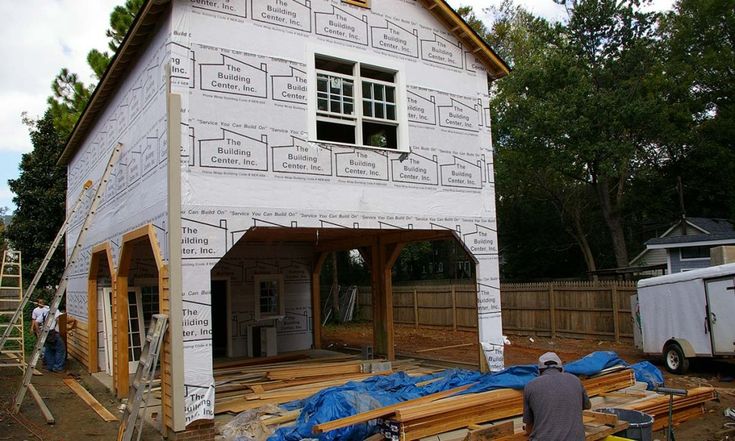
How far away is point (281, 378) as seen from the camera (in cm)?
1141

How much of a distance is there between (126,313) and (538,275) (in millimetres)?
28529

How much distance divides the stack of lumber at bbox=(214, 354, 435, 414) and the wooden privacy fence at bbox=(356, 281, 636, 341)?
850 cm

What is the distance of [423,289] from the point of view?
25797 millimetres

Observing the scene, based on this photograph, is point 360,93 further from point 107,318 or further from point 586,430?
point 107,318

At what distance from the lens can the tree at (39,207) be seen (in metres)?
25.0

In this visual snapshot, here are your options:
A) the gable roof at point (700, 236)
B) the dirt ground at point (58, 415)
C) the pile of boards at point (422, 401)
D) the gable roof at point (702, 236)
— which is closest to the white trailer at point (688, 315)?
the pile of boards at point (422, 401)

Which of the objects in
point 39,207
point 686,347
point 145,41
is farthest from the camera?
point 39,207

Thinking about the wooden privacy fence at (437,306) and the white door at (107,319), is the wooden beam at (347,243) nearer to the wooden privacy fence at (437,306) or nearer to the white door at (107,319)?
the white door at (107,319)

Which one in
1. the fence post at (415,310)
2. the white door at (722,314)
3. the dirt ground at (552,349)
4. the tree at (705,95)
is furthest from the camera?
the tree at (705,95)

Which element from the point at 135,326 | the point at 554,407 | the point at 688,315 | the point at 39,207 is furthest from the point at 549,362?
the point at 39,207

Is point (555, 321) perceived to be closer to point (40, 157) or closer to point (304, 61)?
point (304, 61)

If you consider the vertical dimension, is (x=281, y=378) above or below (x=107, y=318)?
below

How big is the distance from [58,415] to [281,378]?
13.5ft

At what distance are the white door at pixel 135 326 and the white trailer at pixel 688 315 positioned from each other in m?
12.6
